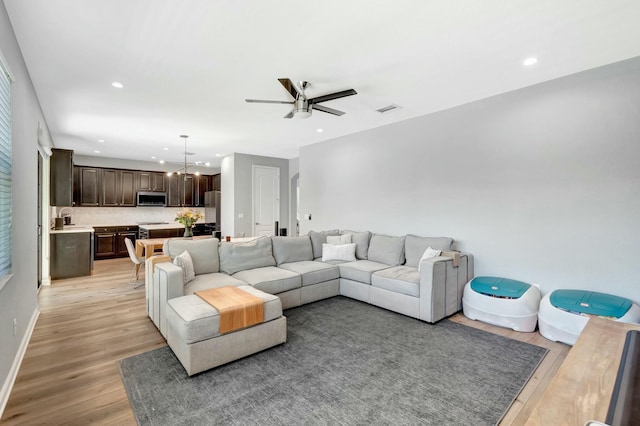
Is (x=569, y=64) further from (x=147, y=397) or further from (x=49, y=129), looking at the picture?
(x=49, y=129)

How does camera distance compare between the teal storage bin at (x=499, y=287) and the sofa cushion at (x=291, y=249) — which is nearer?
the teal storage bin at (x=499, y=287)

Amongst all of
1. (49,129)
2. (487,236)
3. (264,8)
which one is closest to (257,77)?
(264,8)

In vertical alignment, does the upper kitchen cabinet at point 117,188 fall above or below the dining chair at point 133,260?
above

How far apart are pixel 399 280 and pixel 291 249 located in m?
1.76

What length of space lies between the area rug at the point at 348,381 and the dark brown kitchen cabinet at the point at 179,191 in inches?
275

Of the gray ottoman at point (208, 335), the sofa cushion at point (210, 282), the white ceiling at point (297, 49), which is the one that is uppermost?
the white ceiling at point (297, 49)

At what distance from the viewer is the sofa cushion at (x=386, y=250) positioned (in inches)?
180

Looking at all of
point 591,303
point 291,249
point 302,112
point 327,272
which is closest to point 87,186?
point 291,249

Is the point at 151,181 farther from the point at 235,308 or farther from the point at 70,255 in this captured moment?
the point at 235,308

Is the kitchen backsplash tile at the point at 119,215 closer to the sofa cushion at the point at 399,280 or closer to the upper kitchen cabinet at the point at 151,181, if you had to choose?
the upper kitchen cabinet at the point at 151,181

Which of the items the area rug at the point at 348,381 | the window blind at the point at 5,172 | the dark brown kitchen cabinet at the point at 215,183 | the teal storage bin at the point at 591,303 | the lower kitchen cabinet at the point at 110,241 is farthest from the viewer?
the dark brown kitchen cabinet at the point at 215,183

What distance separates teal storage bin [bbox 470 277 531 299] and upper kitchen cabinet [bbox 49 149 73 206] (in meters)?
7.14

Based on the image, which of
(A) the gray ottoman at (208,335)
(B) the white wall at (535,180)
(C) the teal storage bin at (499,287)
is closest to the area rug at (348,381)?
(A) the gray ottoman at (208,335)

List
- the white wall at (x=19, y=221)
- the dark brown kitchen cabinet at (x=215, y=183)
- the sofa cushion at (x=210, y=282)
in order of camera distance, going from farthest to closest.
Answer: the dark brown kitchen cabinet at (x=215, y=183) < the sofa cushion at (x=210, y=282) < the white wall at (x=19, y=221)
